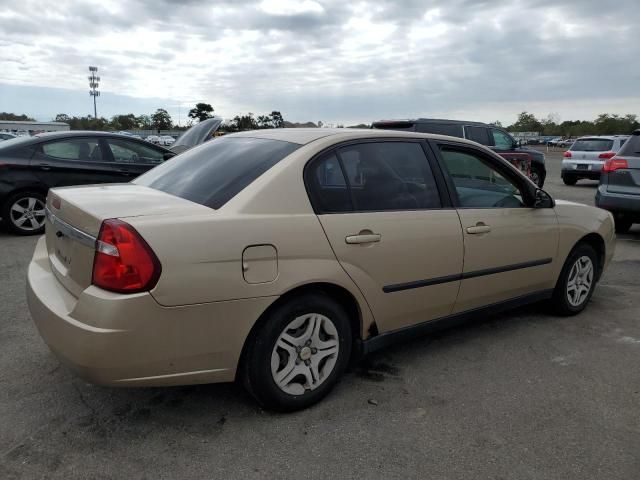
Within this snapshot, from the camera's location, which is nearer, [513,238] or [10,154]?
[513,238]

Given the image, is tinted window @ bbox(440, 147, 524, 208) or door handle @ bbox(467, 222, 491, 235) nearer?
door handle @ bbox(467, 222, 491, 235)

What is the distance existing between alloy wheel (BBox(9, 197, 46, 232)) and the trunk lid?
4.90m

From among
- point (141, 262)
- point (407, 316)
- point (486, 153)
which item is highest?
point (486, 153)

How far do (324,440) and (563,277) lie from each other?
8.73 ft

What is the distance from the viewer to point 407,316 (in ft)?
10.8

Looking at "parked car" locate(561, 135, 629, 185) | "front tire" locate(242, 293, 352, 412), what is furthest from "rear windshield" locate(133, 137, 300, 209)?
"parked car" locate(561, 135, 629, 185)

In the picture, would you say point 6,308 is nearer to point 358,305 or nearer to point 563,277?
point 358,305

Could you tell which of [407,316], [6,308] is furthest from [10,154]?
[407,316]

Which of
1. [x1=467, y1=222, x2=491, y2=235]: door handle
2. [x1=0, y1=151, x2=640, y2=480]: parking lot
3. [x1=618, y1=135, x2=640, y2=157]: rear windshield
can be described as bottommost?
[x1=0, y1=151, x2=640, y2=480]: parking lot

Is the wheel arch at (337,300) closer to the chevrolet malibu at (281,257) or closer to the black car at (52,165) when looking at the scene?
the chevrolet malibu at (281,257)

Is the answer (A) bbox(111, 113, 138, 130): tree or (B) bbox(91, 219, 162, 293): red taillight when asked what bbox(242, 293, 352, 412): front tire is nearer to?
(B) bbox(91, 219, 162, 293): red taillight

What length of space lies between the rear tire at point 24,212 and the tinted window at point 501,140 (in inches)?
367

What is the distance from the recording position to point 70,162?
25.5 feet

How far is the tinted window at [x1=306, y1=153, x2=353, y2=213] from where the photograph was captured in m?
2.91
